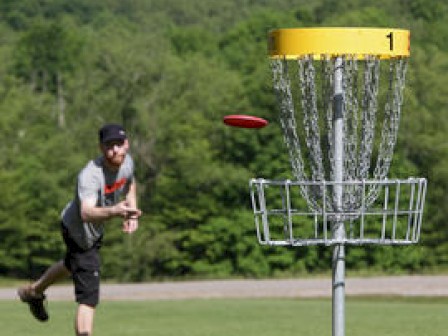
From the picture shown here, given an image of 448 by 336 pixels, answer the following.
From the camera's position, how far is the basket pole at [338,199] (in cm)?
1014

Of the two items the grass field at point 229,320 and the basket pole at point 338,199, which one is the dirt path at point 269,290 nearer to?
the grass field at point 229,320

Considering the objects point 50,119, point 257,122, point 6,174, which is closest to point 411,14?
point 50,119

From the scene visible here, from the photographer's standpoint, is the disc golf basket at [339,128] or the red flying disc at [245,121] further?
the red flying disc at [245,121]

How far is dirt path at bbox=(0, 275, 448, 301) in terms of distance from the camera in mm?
33719

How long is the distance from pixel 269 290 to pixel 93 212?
25.1 meters

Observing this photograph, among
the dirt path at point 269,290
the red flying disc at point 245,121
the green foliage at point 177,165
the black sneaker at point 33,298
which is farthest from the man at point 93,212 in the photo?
the green foliage at point 177,165

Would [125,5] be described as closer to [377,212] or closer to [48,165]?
[48,165]

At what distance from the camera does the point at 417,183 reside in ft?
33.9

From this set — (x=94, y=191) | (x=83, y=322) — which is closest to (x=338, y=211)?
(x=94, y=191)

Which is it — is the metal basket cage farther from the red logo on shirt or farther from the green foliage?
the green foliage

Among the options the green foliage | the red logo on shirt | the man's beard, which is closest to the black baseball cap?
the man's beard

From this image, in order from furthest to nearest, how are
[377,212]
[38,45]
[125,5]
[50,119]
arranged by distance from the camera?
1. [125,5]
2. [38,45]
3. [50,119]
4. [377,212]

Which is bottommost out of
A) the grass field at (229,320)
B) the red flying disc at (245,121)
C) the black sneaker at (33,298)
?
the grass field at (229,320)

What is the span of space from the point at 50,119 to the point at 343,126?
208 feet
